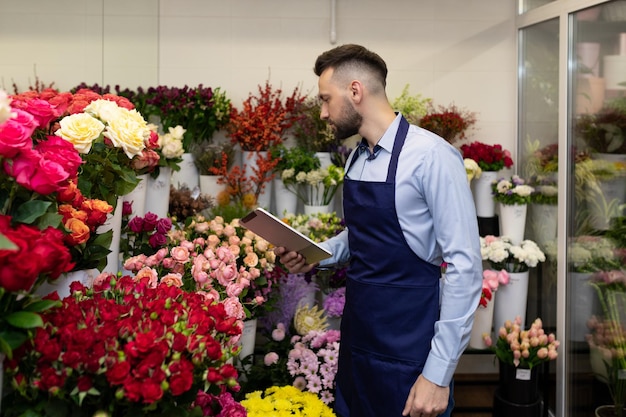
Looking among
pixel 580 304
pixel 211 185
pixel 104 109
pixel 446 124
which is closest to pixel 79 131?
pixel 104 109

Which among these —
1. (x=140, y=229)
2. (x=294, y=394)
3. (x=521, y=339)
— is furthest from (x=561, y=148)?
(x=140, y=229)

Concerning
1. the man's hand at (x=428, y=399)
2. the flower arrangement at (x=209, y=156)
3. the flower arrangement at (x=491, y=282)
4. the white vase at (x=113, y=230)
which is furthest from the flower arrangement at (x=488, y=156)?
the white vase at (x=113, y=230)

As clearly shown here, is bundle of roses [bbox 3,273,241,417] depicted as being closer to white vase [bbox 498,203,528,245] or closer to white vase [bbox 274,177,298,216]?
white vase [bbox 274,177,298,216]

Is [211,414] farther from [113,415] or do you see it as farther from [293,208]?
[293,208]

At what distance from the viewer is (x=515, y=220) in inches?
165

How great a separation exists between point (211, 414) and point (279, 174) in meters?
2.99

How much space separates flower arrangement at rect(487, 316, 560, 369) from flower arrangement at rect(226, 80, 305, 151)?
5.51 ft

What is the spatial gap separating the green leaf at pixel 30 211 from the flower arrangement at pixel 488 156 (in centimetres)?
348

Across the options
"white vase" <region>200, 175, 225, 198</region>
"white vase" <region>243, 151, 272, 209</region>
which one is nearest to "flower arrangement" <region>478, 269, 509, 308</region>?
"white vase" <region>243, 151, 272, 209</region>

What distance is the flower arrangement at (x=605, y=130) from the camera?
3.26 metres

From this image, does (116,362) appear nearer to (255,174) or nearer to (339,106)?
(339,106)

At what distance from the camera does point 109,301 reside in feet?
3.93

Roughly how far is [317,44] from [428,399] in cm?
301

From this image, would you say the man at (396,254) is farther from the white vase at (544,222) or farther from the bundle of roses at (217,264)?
the white vase at (544,222)
